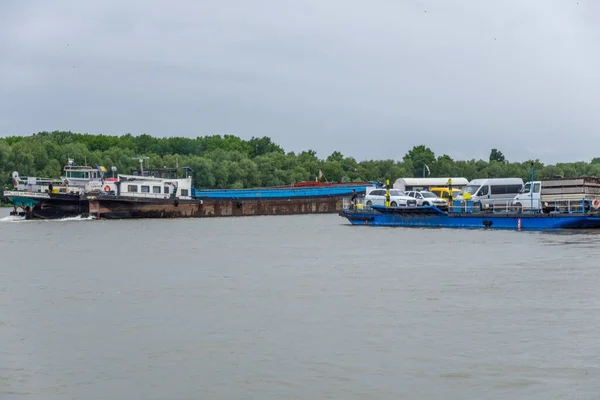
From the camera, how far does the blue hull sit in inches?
1832

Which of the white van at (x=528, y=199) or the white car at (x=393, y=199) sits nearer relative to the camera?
the white van at (x=528, y=199)

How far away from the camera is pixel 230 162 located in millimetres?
133375

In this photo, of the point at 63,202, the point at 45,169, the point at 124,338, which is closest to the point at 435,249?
the point at 124,338

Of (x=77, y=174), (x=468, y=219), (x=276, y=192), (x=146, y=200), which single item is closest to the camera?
(x=468, y=219)

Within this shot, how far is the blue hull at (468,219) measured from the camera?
153 feet

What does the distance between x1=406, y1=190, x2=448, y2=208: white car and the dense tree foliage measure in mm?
30871

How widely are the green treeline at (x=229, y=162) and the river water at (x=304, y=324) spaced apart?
3137 inches

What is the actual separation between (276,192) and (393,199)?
3107cm

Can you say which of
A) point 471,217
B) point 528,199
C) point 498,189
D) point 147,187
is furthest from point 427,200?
point 147,187

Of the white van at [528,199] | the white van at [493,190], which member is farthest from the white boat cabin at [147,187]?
the white van at [528,199]

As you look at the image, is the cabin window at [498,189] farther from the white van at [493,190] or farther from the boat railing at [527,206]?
the boat railing at [527,206]

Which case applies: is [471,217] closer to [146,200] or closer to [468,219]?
[468,219]

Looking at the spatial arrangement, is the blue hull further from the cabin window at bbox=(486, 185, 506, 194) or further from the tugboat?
the tugboat

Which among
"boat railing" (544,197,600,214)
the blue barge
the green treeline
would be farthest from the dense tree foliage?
"boat railing" (544,197,600,214)
